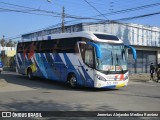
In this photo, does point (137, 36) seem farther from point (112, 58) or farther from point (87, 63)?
point (87, 63)

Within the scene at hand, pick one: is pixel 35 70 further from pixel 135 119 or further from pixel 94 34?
pixel 135 119

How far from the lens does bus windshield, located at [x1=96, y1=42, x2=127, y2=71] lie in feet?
59.4

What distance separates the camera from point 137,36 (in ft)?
123

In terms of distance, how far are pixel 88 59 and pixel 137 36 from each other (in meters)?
20.0

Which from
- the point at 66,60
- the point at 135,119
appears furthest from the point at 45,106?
the point at 66,60

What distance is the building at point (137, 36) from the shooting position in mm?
34719

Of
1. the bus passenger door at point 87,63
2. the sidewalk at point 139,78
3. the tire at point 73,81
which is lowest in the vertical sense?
the sidewalk at point 139,78

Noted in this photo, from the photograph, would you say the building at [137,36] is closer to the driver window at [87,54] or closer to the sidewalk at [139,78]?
the sidewalk at [139,78]

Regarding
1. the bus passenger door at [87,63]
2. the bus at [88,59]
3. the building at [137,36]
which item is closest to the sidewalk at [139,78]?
the building at [137,36]

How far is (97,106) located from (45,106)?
1978 millimetres

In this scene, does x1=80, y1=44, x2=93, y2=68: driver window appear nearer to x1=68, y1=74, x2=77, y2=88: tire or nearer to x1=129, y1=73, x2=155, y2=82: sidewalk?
x1=68, y1=74, x2=77, y2=88: tire

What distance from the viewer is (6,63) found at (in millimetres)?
56094

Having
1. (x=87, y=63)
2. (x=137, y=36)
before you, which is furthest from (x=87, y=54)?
(x=137, y=36)

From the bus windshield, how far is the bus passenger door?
0.50 m
